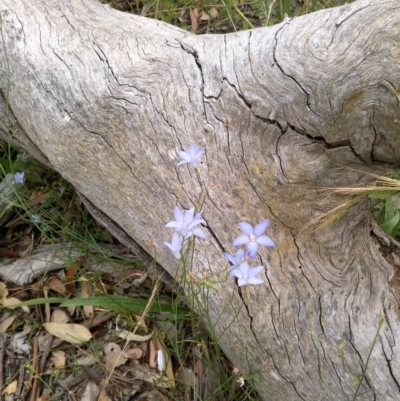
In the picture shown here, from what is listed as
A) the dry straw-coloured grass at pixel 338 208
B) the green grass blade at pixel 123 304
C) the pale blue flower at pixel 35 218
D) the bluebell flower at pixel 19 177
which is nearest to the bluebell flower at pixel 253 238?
the dry straw-coloured grass at pixel 338 208

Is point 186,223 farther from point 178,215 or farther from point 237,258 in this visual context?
point 237,258

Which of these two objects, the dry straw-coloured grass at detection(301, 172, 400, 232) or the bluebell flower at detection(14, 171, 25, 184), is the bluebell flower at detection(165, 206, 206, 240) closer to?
the dry straw-coloured grass at detection(301, 172, 400, 232)

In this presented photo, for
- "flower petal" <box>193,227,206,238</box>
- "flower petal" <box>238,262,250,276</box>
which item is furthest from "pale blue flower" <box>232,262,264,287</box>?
"flower petal" <box>193,227,206,238</box>

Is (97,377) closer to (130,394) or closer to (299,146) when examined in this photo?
(130,394)

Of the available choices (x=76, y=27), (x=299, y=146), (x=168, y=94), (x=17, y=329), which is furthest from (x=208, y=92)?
(x=17, y=329)

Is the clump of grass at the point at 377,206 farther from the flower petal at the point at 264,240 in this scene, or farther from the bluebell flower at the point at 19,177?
the bluebell flower at the point at 19,177

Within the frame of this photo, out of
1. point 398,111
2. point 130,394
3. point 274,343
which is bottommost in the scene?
point 130,394

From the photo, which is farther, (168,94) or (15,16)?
(15,16)
